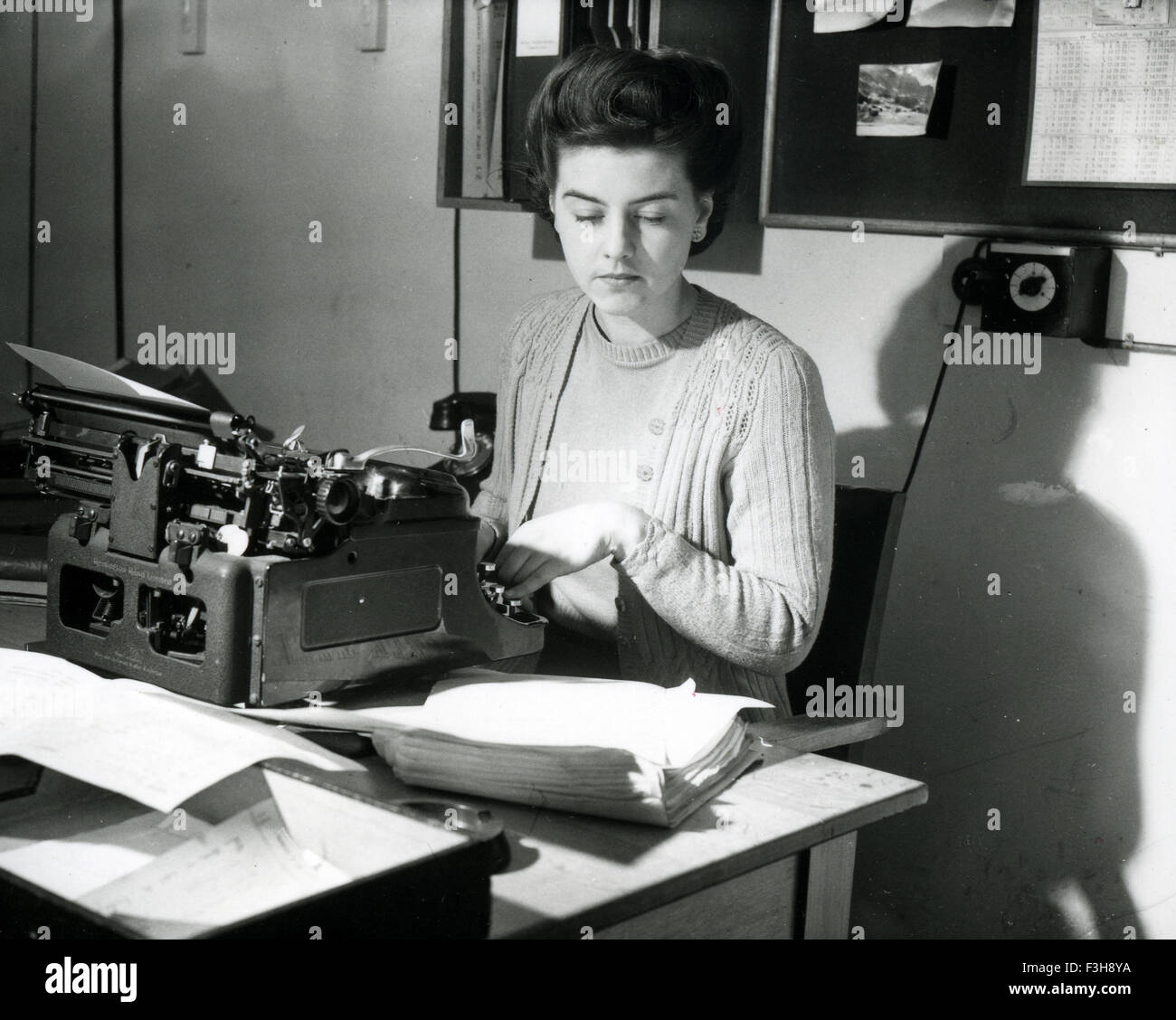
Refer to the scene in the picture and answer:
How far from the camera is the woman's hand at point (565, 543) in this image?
1.48 m

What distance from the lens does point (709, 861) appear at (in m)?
1.01

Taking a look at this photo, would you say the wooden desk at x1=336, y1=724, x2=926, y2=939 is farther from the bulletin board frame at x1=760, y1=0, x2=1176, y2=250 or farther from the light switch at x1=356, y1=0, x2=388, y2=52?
the light switch at x1=356, y1=0, x2=388, y2=52

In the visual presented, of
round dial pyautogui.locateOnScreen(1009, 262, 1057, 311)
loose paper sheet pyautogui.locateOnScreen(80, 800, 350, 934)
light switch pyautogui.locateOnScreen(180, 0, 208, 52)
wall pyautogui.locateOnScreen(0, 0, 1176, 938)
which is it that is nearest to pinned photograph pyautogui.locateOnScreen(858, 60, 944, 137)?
wall pyautogui.locateOnScreen(0, 0, 1176, 938)

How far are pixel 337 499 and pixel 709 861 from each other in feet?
1.53

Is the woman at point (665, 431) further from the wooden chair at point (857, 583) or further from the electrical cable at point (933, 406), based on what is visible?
the electrical cable at point (933, 406)

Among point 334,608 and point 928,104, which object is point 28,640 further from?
point 928,104

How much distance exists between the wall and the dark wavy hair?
1.38 ft

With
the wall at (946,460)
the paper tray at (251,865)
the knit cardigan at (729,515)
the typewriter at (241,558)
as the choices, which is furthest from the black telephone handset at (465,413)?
the paper tray at (251,865)

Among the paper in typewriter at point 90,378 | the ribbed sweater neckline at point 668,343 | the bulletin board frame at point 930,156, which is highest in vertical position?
the bulletin board frame at point 930,156

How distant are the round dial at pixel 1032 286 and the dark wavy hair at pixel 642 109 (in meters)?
0.45

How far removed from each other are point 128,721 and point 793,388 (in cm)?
96

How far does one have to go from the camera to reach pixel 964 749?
6.90 feet

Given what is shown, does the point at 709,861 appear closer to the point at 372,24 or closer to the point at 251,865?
the point at 251,865

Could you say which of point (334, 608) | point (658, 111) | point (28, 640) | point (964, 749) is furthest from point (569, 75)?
point (964, 749)
